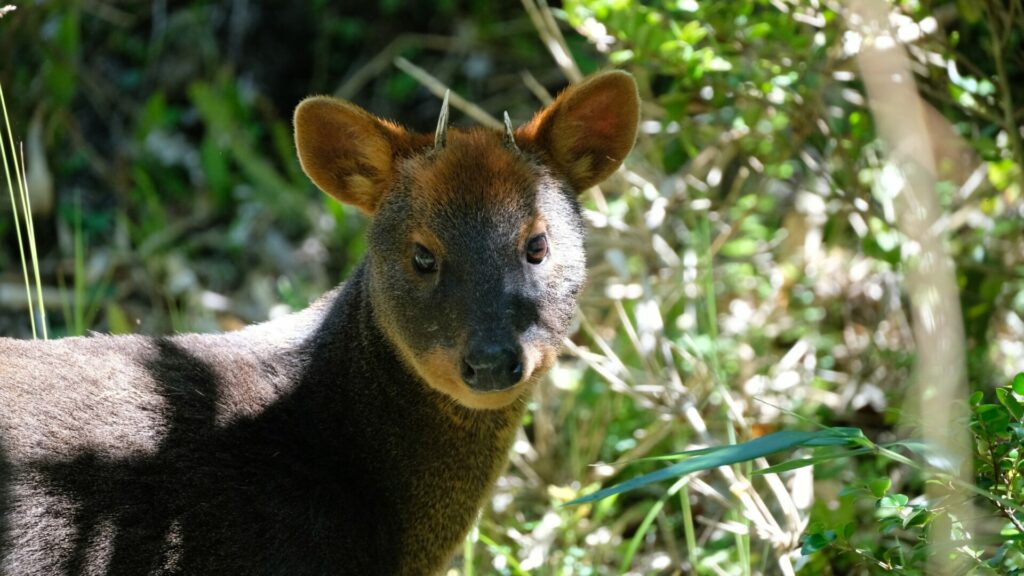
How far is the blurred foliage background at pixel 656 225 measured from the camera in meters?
5.72

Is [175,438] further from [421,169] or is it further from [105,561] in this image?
[421,169]

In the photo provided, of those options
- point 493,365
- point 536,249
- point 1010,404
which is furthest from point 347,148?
point 1010,404

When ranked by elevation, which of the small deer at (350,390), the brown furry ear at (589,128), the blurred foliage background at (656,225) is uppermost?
the brown furry ear at (589,128)

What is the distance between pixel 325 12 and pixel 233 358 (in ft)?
21.3

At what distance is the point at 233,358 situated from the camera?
4648 millimetres

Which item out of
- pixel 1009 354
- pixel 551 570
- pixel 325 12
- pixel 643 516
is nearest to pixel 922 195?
pixel 1009 354

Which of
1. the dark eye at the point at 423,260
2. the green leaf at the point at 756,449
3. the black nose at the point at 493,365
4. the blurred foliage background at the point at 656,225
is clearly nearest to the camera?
the green leaf at the point at 756,449

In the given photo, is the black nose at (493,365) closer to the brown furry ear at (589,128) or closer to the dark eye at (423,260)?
the dark eye at (423,260)

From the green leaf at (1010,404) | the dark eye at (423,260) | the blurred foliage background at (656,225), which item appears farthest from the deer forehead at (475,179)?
the green leaf at (1010,404)

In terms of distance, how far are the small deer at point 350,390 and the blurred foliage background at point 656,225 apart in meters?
0.72

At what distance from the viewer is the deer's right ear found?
4.86 metres

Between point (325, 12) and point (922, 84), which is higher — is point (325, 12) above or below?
below

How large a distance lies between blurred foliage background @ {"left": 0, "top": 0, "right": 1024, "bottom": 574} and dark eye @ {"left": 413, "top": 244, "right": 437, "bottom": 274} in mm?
1006

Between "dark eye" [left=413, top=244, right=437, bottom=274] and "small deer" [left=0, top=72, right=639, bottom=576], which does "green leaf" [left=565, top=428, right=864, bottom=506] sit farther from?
"dark eye" [left=413, top=244, right=437, bottom=274]
